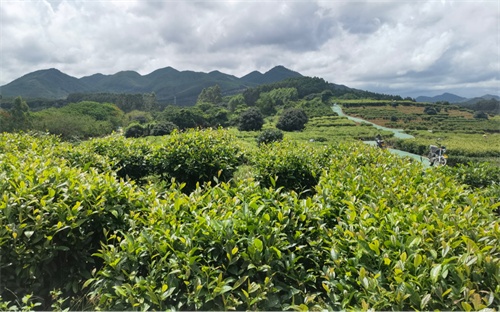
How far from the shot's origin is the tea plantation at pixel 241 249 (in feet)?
5.60

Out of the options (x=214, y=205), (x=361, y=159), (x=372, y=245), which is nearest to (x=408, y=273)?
(x=372, y=245)

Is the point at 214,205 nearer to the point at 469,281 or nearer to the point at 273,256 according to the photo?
the point at 273,256

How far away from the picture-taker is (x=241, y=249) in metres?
2.04

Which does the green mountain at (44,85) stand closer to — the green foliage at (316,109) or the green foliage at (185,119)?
the green foliage at (185,119)

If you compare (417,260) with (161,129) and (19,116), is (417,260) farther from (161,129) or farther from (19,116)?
(19,116)

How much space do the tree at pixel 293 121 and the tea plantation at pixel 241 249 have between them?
43195 mm

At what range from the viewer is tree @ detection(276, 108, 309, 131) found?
46062mm

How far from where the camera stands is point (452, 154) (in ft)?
74.5

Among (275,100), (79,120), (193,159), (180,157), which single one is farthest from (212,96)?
(193,159)

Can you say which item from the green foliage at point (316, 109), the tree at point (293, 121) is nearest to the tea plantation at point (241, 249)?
the tree at point (293, 121)

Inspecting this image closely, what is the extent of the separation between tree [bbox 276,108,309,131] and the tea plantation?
142 ft

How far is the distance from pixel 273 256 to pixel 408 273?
0.84m

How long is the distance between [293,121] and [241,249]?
45179mm

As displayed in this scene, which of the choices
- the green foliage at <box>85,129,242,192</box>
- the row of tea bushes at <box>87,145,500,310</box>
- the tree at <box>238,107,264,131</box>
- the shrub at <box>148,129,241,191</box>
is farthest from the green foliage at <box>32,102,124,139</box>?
the row of tea bushes at <box>87,145,500,310</box>
